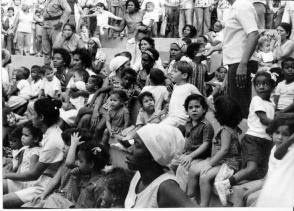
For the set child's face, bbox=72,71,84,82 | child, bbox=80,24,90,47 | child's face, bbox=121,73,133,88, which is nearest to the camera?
child's face, bbox=121,73,133,88

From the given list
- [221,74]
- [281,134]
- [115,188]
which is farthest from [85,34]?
[281,134]

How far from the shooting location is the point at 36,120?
673 cm

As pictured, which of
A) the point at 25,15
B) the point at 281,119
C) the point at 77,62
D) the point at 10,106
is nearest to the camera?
the point at 281,119

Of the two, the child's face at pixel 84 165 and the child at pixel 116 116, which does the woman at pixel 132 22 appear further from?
the child's face at pixel 84 165

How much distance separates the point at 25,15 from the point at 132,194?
3.68m

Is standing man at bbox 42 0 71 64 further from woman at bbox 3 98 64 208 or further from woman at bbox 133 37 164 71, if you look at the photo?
woman at bbox 3 98 64 208

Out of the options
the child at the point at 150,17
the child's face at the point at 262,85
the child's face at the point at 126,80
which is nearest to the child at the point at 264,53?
the child's face at the point at 262,85

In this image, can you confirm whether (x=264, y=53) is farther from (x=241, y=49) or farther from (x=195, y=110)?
(x=195, y=110)

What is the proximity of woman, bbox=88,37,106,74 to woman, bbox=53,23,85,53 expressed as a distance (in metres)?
0.13

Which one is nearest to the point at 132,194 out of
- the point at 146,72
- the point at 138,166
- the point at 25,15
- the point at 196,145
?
the point at 138,166

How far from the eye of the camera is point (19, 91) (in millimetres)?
7477

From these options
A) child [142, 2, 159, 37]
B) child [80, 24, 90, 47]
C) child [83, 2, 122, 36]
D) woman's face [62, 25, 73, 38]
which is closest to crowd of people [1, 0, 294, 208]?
woman's face [62, 25, 73, 38]

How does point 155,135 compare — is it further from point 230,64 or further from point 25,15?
point 25,15

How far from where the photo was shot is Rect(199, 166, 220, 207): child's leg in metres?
6.20
